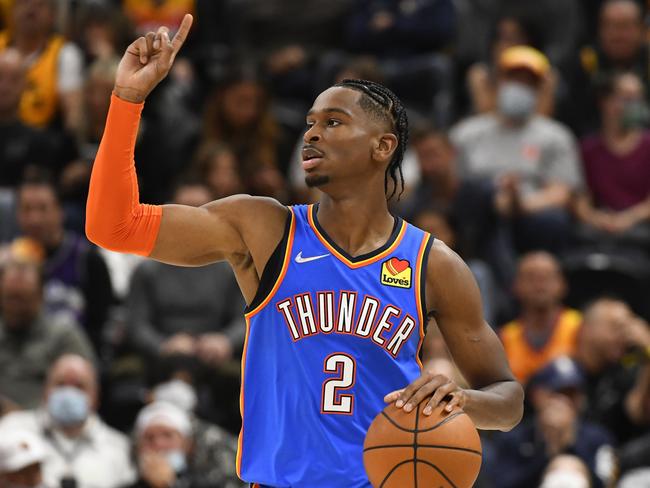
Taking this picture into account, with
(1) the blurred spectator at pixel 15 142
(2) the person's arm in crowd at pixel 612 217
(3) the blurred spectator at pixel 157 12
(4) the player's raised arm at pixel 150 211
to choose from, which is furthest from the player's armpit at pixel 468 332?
(3) the blurred spectator at pixel 157 12

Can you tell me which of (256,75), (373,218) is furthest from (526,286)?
(373,218)

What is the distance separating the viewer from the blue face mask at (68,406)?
850 centimetres

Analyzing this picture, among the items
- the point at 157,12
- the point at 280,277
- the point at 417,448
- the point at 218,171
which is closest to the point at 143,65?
the point at 280,277

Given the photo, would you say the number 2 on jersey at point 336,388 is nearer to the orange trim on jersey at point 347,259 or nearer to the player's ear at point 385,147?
the orange trim on jersey at point 347,259

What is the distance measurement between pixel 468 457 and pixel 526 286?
5510 millimetres

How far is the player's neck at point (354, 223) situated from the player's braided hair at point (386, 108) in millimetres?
126

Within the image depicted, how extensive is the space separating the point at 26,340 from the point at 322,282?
5.07 meters

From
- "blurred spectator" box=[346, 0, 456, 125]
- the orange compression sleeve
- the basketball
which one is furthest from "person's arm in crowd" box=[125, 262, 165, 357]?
the basketball

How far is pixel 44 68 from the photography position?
36.7ft

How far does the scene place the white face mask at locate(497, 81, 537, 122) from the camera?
11102 millimetres

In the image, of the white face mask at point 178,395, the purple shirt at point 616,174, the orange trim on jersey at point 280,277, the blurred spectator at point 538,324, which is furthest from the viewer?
the purple shirt at point 616,174

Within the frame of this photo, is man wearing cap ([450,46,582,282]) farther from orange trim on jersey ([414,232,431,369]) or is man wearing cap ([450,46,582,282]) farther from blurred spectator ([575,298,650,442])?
orange trim on jersey ([414,232,431,369])

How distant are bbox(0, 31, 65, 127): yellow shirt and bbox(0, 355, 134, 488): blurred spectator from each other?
315 cm

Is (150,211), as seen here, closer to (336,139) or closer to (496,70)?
(336,139)
